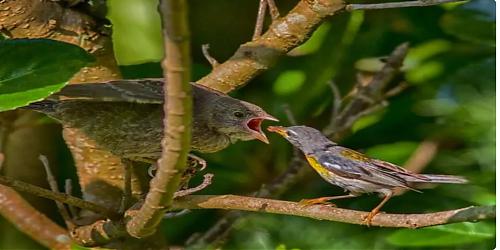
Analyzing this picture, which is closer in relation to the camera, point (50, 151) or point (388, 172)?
point (388, 172)

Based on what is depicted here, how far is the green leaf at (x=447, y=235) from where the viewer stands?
6.89 feet

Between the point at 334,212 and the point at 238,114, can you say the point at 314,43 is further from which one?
the point at 334,212

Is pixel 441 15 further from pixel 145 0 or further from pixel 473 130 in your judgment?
pixel 145 0

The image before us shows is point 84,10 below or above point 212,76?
above

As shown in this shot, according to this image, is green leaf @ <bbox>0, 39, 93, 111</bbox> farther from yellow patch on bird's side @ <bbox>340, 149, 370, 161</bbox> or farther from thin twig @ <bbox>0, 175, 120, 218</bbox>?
yellow patch on bird's side @ <bbox>340, 149, 370, 161</bbox>

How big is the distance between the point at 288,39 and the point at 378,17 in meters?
0.91

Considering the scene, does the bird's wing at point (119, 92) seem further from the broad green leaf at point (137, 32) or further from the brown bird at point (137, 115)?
the broad green leaf at point (137, 32)

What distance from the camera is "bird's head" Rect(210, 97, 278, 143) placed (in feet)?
5.92

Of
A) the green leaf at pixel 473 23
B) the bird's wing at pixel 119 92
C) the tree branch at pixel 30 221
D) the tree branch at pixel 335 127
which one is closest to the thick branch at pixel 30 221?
the tree branch at pixel 30 221

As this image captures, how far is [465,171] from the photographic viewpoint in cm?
234

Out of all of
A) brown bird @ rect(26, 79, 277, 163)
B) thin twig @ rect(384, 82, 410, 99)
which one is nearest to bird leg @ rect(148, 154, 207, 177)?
brown bird @ rect(26, 79, 277, 163)

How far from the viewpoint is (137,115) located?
5.70 feet

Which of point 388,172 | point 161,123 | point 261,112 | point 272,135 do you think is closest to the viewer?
point 388,172

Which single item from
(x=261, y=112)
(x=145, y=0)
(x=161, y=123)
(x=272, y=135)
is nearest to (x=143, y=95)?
(x=161, y=123)
